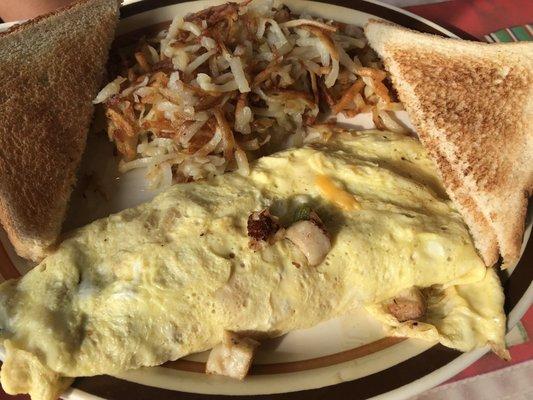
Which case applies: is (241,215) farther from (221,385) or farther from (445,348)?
(445,348)

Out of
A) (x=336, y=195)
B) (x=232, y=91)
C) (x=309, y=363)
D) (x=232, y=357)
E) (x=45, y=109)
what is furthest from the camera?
(x=232, y=91)

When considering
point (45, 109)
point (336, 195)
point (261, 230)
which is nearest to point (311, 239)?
point (261, 230)

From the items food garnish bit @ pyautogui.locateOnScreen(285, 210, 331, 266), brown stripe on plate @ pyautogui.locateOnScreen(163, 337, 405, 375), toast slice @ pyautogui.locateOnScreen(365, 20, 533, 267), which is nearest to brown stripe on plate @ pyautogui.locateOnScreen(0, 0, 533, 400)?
brown stripe on plate @ pyautogui.locateOnScreen(163, 337, 405, 375)

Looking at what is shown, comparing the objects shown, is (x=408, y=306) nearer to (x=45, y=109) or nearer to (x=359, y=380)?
(x=359, y=380)

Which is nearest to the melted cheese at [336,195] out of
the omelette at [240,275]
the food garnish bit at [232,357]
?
the omelette at [240,275]

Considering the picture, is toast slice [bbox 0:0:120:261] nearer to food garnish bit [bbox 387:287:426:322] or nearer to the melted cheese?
the melted cheese

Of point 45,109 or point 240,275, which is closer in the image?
point 240,275
